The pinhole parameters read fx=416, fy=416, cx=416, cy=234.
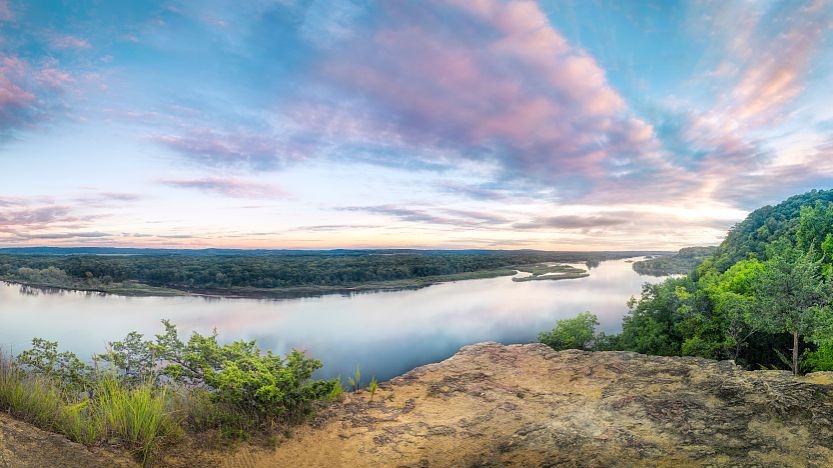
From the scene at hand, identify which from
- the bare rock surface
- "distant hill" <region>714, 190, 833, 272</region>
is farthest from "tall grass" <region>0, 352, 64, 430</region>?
"distant hill" <region>714, 190, 833, 272</region>

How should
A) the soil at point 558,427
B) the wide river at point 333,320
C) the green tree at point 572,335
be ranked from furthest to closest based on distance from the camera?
1. the wide river at point 333,320
2. the green tree at point 572,335
3. the soil at point 558,427

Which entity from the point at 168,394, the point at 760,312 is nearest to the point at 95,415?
the point at 168,394

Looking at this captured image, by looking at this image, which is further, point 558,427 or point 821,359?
point 821,359

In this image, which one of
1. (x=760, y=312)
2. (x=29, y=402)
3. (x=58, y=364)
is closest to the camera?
(x=29, y=402)

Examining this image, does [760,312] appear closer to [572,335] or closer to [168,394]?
[572,335]

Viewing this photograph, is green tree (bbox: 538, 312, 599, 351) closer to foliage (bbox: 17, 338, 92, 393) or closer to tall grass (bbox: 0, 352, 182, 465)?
foliage (bbox: 17, 338, 92, 393)

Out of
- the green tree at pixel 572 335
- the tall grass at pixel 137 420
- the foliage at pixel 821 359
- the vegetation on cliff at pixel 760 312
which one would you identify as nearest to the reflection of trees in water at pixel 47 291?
the green tree at pixel 572 335

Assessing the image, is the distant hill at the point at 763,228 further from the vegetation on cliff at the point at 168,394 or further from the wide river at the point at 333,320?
the vegetation on cliff at the point at 168,394

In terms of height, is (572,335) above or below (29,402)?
below
